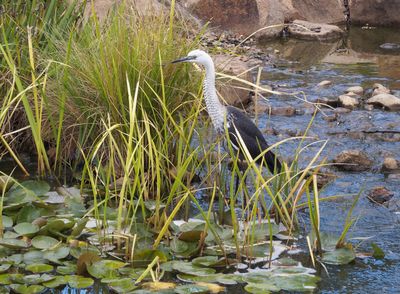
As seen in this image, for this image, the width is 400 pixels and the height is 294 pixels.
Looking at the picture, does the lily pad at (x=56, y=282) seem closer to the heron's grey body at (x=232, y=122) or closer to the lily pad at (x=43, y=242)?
the lily pad at (x=43, y=242)

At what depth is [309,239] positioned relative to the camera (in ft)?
13.6

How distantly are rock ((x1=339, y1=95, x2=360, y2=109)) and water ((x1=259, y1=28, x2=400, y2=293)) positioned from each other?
0.07 m

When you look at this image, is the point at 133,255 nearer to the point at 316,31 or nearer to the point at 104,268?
the point at 104,268

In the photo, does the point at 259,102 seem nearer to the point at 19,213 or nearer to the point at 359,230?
the point at 359,230

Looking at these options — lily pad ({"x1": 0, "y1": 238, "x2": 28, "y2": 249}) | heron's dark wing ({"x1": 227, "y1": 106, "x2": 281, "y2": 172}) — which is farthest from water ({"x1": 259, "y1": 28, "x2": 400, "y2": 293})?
lily pad ({"x1": 0, "y1": 238, "x2": 28, "y2": 249})

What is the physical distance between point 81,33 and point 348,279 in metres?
2.50

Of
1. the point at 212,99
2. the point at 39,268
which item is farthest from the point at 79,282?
the point at 212,99

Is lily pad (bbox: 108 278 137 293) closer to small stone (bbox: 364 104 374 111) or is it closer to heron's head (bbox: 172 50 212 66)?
heron's head (bbox: 172 50 212 66)

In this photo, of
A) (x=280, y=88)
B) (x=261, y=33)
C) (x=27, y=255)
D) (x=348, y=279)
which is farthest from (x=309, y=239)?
(x=261, y=33)

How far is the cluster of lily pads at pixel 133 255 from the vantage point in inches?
144

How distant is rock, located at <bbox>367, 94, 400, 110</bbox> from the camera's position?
278 inches

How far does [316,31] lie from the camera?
10.9 metres

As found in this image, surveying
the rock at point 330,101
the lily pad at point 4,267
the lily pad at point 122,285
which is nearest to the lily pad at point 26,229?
the lily pad at point 4,267

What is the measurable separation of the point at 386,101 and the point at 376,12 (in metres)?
4.97
